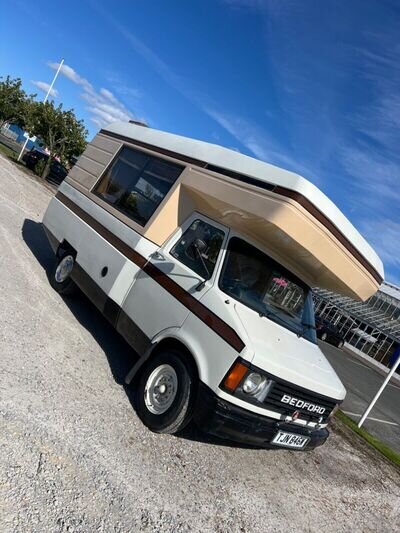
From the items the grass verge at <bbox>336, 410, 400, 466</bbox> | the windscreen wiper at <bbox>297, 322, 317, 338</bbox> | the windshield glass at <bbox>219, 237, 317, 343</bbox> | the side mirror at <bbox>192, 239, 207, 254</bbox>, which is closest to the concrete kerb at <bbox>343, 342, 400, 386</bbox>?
the grass verge at <bbox>336, 410, 400, 466</bbox>

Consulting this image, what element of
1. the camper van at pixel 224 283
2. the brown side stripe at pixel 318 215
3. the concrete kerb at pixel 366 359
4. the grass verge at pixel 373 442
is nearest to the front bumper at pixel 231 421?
the camper van at pixel 224 283

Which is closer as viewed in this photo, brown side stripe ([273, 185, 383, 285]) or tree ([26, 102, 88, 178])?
brown side stripe ([273, 185, 383, 285])

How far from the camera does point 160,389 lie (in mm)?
4605

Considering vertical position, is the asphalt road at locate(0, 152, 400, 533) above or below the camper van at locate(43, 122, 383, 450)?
below

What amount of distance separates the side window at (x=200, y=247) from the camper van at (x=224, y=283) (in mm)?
14

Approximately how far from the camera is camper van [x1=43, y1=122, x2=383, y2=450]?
4.12 metres

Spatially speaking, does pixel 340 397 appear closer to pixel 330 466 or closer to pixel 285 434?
pixel 285 434

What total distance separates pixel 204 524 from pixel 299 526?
1318mm

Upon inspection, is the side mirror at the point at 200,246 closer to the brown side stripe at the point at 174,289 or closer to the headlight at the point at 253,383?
the brown side stripe at the point at 174,289

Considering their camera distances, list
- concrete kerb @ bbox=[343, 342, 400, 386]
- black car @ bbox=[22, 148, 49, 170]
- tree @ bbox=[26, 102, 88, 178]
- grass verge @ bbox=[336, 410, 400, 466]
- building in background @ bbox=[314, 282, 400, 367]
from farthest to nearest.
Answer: building in background @ bbox=[314, 282, 400, 367], concrete kerb @ bbox=[343, 342, 400, 386], black car @ bbox=[22, 148, 49, 170], tree @ bbox=[26, 102, 88, 178], grass verge @ bbox=[336, 410, 400, 466]

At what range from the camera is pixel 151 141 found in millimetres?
6406

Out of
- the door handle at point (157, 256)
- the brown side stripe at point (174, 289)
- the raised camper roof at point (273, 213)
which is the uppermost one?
the raised camper roof at point (273, 213)

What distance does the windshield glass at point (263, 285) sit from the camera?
4.77 meters

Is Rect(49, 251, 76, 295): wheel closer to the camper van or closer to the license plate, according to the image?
the camper van
